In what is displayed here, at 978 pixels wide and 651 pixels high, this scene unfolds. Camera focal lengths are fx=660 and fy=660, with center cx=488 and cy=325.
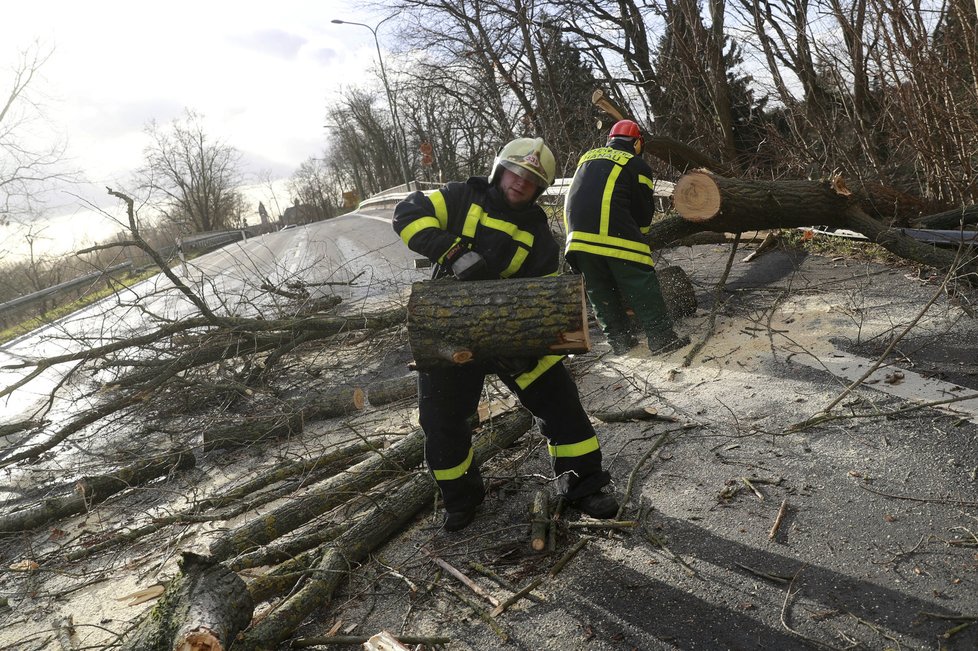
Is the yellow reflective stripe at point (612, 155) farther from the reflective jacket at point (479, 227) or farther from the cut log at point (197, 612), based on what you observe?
the cut log at point (197, 612)

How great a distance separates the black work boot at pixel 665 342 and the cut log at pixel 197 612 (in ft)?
11.0

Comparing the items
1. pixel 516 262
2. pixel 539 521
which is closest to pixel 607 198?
pixel 516 262

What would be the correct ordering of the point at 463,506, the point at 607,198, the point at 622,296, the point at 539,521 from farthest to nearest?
the point at 622,296 < the point at 607,198 < the point at 463,506 < the point at 539,521

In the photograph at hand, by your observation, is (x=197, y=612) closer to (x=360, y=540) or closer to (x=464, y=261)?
(x=360, y=540)

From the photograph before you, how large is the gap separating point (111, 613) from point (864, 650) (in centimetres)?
314

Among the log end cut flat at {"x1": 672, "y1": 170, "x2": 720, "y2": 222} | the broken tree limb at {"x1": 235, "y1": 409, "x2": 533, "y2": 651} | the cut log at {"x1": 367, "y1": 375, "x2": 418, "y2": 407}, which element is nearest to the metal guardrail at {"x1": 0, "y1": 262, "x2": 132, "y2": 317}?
the cut log at {"x1": 367, "y1": 375, "x2": 418, "y2": 407}

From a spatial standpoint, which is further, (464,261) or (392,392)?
(392,392)

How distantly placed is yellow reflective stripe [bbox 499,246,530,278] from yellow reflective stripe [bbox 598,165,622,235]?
1756mm

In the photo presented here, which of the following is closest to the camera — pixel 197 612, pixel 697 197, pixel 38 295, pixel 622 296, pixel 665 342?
pixel 197 612

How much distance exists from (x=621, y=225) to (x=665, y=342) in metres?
0.92

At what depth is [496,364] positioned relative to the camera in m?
2.98

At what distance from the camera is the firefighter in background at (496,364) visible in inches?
117

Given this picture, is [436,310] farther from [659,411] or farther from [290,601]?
[659,411]

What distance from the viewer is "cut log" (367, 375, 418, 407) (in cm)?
516
